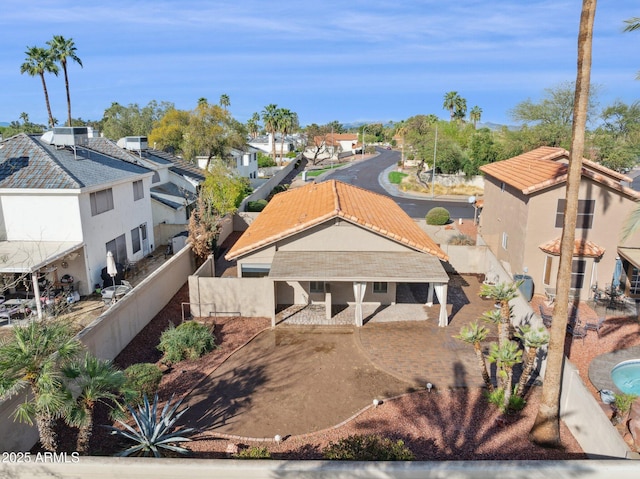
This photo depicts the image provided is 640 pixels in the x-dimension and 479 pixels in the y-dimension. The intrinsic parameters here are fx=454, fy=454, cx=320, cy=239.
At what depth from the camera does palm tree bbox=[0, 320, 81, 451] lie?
28.7ft

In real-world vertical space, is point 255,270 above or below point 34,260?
below

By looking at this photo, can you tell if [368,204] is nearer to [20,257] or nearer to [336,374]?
[336,374]

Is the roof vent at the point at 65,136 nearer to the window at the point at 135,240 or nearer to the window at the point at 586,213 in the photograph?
the window at the point at 135,240

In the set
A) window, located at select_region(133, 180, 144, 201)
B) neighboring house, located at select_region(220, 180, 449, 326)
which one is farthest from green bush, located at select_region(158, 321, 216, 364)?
window, located at select_region(133, 180, 144, 201)

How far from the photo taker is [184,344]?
15953 millimetres

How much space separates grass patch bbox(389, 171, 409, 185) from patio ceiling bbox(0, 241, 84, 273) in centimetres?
5028

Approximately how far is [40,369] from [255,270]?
38.3ft

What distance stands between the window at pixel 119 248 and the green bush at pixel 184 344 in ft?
31.7

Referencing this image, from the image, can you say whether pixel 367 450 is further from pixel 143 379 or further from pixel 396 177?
pixel 396 177

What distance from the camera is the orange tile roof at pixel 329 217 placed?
1962 cm

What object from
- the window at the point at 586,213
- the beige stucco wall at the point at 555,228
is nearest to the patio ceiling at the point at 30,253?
the beige stucco wall at the point at 555,228

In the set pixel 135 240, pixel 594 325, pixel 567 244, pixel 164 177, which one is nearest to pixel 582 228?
pixel 594 325

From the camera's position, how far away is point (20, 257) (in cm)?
1912

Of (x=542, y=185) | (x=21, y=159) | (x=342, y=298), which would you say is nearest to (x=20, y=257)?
(x=21, y=159)
